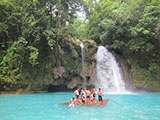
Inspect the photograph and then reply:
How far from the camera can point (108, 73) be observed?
22.7 m

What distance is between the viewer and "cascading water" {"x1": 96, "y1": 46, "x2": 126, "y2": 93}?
21.9 meters

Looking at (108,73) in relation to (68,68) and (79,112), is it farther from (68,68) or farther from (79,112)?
(79,112)

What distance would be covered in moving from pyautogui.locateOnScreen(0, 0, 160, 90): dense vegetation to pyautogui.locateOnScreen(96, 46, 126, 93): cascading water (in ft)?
5.90

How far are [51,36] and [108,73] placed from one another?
9111 millimetres

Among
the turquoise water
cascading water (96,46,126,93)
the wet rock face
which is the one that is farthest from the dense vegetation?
the turquoise water

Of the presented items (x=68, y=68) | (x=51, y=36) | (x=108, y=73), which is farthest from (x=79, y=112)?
(x=108, y=73)

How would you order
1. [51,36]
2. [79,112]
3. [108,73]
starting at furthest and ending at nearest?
[108,73], [51,36], [79,112]

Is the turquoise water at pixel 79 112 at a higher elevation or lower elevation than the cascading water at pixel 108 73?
lower

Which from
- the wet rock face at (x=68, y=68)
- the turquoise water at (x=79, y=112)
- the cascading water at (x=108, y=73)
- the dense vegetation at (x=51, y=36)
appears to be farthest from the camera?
the cascading water at (x=108, y=73)

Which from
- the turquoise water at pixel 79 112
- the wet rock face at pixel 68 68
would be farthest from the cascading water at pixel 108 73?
the turquoise water at pixel 79 112

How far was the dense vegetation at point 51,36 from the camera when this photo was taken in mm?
19125

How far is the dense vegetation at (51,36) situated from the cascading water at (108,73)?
5.90ft

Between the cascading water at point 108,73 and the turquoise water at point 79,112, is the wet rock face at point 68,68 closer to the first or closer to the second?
the cascading water at point 108,73

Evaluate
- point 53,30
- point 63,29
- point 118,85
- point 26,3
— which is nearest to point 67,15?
point 63,29
